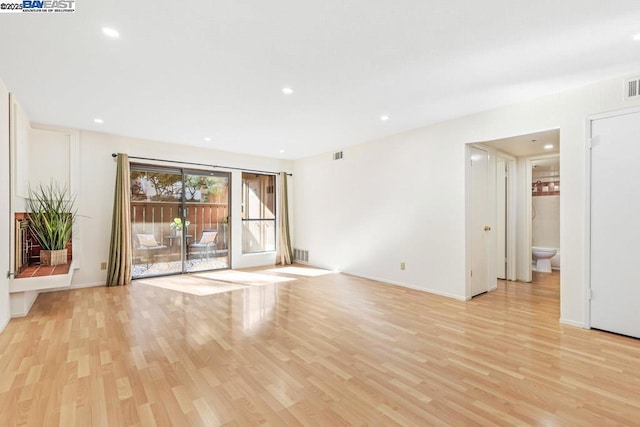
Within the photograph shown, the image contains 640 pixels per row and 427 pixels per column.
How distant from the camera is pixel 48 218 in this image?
4.15 metres

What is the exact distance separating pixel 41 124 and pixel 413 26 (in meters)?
5.57

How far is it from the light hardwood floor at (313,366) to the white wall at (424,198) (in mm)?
837

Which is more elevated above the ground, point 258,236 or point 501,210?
point 501,210

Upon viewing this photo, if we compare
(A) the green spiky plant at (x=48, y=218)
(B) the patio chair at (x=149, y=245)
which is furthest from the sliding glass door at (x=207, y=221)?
(A) the green spiky plant at (x=48, y=218)

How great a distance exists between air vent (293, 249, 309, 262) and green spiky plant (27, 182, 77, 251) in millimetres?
4444

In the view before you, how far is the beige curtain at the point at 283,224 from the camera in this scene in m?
7.08

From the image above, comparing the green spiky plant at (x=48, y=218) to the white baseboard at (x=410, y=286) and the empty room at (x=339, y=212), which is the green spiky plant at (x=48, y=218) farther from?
the white baseboard at (x=410, y=286)

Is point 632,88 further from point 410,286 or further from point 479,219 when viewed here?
point 410,286

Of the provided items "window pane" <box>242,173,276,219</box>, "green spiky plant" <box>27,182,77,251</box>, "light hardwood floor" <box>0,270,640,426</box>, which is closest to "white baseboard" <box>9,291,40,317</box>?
"light hardwood floor" <box>0,270,640,426</box>

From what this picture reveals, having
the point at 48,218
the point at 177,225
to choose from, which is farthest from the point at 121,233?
the point at 177,225

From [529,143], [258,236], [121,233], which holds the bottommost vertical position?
[258,236]

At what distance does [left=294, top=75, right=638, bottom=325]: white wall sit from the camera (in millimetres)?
3146

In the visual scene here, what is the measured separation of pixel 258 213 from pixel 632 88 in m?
6.40

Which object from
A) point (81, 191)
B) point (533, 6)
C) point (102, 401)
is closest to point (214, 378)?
point (102, 401)
